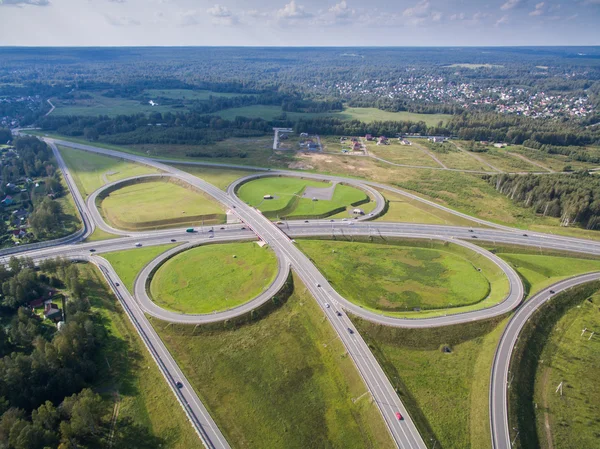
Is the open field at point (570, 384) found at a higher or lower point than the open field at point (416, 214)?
lower

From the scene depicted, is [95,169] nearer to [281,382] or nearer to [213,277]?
[213,277]

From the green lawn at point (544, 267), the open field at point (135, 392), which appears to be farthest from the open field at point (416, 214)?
the open field at point (135, 392)

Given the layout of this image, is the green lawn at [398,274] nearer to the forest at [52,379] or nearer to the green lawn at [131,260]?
the green lawn at [131,260]

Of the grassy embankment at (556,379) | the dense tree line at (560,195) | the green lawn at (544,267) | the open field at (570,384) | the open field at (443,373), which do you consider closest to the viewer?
the open field at (443,373)

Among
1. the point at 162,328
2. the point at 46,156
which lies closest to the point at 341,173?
the point at 162,328

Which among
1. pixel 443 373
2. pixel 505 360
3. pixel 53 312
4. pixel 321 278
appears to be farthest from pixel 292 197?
pixel 505 360

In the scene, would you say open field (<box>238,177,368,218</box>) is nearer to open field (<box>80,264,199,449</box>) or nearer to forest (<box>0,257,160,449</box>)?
open field (<box>80,264,199,449</box>)

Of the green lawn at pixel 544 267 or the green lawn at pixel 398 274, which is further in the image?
Result: the green lawn at pixel 544 267
